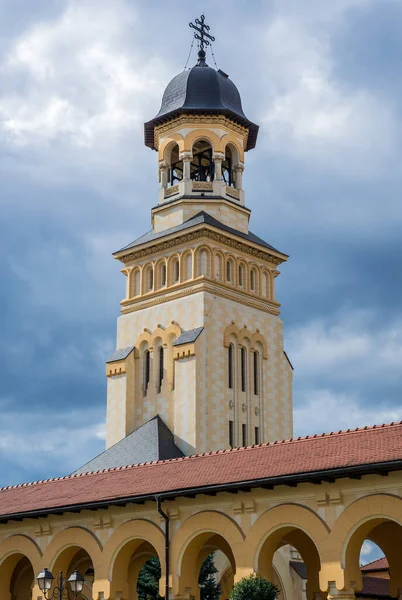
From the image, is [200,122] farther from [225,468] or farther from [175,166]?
[225,468]

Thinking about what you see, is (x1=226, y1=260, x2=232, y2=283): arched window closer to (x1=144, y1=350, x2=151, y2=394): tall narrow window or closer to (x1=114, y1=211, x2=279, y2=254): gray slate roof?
(x1=114, y1=211, x2=279, y2=254): gray slate roof

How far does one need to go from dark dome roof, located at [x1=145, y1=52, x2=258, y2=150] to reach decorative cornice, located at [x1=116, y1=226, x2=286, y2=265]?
7.45 meters

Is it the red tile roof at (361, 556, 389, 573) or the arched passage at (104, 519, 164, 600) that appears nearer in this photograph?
the arched passage at (104, 519, 164, 600)

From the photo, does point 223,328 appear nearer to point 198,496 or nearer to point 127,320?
point 127,320

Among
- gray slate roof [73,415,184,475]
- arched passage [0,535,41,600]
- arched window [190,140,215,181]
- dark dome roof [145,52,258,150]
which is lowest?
arched passage [0,535,41,600]

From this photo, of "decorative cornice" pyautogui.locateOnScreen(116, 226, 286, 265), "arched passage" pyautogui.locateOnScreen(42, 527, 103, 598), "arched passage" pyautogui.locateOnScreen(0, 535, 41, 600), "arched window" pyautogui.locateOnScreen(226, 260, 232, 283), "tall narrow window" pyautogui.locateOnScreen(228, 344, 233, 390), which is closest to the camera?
"arched passage" pyautogui.locateOnScreen(42, 527, 103, 598)

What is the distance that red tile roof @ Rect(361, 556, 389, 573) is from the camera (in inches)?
2021

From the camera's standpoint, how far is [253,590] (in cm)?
2723

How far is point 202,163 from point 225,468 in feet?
95.1

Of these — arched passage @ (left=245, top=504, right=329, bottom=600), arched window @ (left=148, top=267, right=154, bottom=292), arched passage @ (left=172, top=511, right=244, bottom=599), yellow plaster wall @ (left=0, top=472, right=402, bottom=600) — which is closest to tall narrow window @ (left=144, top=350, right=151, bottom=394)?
arched window @ (left=148, top=267, right=154, bottom=292)

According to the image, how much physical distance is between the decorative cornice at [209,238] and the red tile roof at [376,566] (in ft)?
54.9

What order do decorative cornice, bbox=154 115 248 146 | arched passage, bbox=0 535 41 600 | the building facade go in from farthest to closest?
decorative cornice, bbox=154 115 248 146 → arched passage, bbox=0 535 41 600 → the building facade

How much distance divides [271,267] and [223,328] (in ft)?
19.1

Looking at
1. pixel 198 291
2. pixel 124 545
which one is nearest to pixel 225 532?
pixel 124 545
